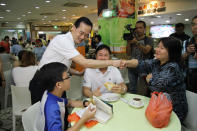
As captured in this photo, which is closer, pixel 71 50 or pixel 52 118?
pixel 52 118

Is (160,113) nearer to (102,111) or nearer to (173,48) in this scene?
(102,111)

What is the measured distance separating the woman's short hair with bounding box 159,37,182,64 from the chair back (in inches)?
72.3

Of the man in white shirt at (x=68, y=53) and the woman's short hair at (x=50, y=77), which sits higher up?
the man in white shirt at (x=68, y=53)

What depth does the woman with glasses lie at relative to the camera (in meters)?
1.16

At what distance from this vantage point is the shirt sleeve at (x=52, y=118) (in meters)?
1.15

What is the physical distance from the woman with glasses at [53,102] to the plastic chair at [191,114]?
1121mm

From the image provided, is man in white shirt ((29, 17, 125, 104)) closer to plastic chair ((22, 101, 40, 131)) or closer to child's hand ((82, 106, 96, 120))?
plastic chair ((22, 101, 40, 131))

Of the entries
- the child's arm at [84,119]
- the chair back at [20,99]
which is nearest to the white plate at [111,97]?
the child's arm at [84,119]

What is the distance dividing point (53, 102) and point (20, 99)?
1.12 metres

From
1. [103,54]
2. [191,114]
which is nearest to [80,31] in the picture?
[103,54]

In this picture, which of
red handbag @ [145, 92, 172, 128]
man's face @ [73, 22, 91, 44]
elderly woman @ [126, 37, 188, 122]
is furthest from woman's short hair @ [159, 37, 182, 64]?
man's face @ [73, 22, 91, 44]

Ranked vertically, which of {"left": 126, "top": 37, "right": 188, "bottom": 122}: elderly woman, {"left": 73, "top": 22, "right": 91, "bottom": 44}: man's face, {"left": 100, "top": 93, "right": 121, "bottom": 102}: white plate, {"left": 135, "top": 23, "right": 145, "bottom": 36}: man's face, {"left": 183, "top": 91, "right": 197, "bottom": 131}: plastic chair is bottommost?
{"left": 183, "top": 91, "right": 197, "bottom": 131}: plastic chair

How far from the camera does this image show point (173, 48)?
1659 mm

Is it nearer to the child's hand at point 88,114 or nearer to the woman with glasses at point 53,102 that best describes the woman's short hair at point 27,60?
the woman with glasses at point 53,102
